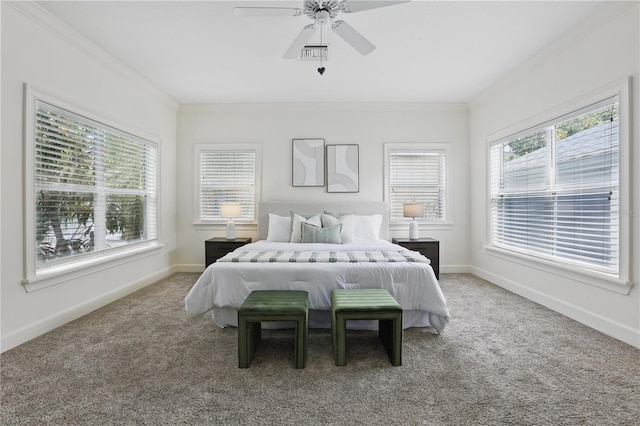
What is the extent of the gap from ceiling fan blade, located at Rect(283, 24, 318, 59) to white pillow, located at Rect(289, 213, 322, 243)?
7.06 ft

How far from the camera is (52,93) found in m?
2.54

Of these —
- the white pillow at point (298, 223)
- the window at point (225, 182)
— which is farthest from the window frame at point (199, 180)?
the white pillow at point (298, 223)

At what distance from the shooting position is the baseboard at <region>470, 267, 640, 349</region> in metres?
2.25

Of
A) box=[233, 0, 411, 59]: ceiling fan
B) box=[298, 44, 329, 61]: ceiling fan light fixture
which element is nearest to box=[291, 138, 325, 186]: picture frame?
box=[298, 44, 329, 61]: ceiling fan light fixture

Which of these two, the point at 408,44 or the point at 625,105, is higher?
the point at 408,44

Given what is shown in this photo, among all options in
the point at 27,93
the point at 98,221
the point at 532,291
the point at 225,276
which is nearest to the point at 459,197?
the point at 532,291

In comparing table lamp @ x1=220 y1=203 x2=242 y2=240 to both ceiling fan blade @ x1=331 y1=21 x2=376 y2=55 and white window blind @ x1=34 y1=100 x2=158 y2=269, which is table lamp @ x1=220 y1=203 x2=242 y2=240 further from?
ceiling fan blade @ x1=331 y1=21 x2=376 y2=55

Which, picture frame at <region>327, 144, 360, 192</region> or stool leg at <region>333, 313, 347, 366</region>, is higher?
picture frame at <region>327, 144, 360, 192</region>

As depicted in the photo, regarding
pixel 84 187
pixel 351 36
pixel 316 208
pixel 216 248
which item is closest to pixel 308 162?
pixel 316 208

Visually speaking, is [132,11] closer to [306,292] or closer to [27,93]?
[27,93]

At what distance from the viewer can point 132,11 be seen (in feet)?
7.98

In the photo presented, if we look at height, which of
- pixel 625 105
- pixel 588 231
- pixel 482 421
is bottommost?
pixel 482 421

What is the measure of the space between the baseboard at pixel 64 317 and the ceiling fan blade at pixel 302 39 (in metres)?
3.19

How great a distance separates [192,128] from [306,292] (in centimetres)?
377
